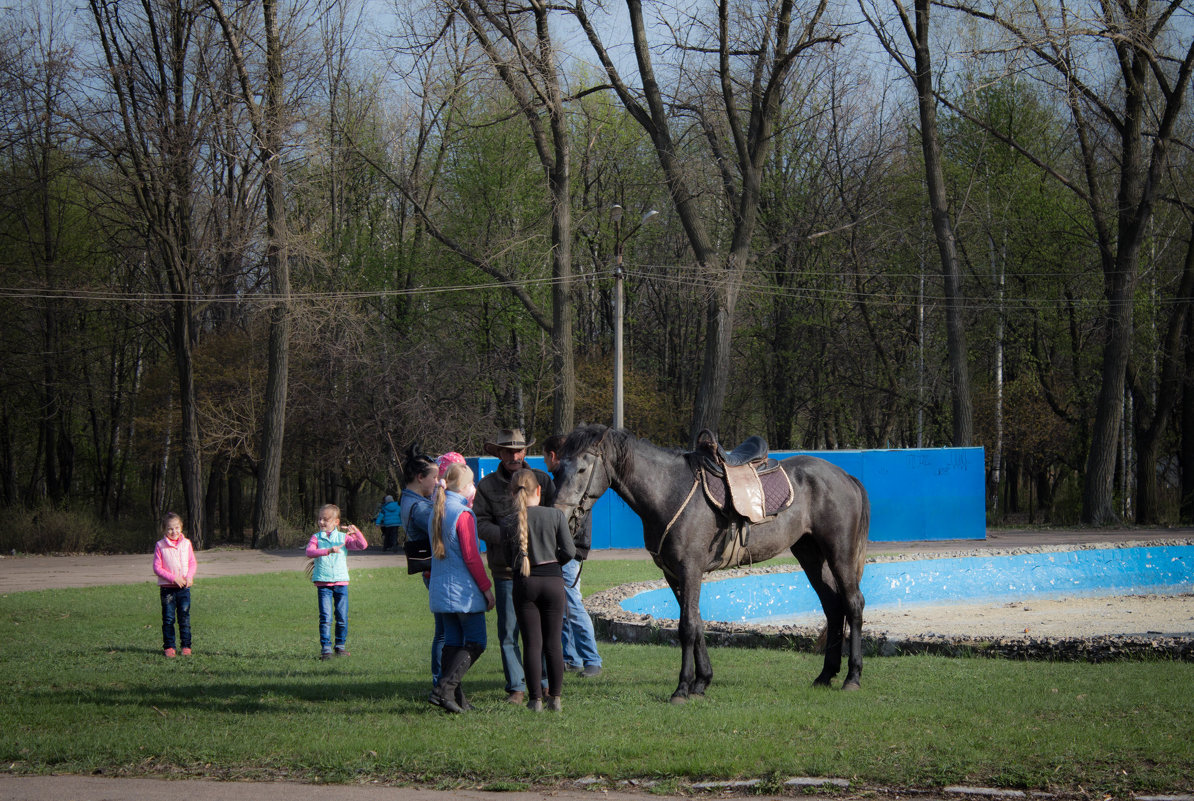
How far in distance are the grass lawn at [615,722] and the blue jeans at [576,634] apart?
0.25 m

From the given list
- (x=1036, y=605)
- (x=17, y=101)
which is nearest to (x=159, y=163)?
(x=17, y=101)

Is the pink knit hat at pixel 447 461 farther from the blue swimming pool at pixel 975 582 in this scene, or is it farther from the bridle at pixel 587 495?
the blue swimming pool at pixel 975 582

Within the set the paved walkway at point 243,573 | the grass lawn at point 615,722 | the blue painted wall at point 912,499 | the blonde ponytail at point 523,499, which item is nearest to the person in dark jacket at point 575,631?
the grass lawn at point 615,722

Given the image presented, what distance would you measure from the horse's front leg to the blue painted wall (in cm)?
1696

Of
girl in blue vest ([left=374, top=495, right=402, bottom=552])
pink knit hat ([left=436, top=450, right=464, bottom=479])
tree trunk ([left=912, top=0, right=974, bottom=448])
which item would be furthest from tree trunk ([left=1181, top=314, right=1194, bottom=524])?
pink knit hat ([left=436, top=450, right=464, bottom=479])

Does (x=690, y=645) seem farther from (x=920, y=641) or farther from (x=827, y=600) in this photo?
(x=920, y=641)

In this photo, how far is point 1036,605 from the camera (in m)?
15.0

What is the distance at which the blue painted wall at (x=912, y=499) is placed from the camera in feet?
81.8

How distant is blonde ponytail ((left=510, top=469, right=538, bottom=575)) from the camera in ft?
22.7

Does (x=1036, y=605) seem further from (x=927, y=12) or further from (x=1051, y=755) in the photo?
(x=927, y=12)

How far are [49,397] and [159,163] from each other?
12.1m

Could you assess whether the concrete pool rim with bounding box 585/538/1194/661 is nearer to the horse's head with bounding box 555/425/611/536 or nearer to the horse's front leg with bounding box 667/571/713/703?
the horse's front leg with bounding box 667/571/713/703

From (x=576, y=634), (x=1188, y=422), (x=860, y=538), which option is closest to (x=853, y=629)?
(x=860, y=538)

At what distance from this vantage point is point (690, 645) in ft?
24.7
